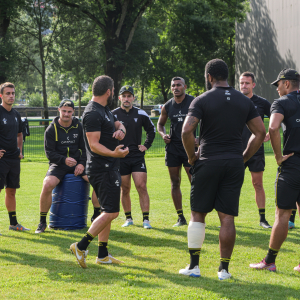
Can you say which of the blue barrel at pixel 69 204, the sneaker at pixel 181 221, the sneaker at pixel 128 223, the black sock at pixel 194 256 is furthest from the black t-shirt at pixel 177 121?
the black sock at pixel 194 256

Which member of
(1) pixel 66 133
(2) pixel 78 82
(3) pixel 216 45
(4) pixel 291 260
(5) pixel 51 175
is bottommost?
(4) pixel 291 260

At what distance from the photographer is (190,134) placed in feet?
14.3

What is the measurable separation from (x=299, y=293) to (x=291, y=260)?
122 cm

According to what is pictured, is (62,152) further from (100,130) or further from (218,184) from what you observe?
Result: (218,184)

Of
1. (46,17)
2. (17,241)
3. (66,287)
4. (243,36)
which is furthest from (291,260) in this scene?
(243,36)

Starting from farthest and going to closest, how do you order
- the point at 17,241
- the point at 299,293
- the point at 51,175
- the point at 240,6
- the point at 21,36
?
the point at 21,36, the point at 240,6, the point at 51,175, the point at 17,241, the point at 299,293

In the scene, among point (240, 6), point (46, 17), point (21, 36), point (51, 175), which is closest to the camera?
point (51, 175)

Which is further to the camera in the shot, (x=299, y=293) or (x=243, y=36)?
(x=243, y=36)

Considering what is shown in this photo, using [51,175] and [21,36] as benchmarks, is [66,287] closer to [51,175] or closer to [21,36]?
[51,175]

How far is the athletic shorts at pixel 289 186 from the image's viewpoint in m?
4.59

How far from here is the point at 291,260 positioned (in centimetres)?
514

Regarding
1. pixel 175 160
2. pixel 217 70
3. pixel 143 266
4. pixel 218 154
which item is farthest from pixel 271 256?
pixel 175 160

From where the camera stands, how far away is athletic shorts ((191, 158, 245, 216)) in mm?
4352

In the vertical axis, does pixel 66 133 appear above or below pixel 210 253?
above
